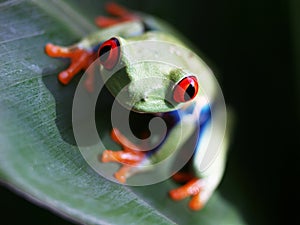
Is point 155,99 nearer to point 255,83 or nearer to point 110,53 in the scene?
point 110,53

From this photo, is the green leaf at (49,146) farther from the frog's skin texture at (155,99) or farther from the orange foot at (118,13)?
the orange foot at (118,13)

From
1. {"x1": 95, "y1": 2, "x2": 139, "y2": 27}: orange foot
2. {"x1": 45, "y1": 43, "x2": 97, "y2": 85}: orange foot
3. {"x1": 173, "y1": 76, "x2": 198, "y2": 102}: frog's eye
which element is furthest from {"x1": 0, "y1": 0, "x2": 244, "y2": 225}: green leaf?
{"x1": 95, "y1": 2, "x2": 139, "y2": 27}: orange foot

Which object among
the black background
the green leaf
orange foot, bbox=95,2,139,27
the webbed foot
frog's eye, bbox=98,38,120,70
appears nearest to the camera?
the green leaf

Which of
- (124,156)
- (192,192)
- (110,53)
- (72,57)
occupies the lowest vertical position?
(192,192)

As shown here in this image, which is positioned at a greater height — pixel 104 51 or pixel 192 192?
pixel 104 51

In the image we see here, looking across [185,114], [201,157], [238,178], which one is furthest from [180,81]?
[238,178]

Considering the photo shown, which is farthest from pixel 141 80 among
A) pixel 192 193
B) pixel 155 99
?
pixel 192 193

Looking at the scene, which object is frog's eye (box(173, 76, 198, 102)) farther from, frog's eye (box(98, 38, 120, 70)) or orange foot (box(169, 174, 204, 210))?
orange foot (box(169, 174, 204, 210))

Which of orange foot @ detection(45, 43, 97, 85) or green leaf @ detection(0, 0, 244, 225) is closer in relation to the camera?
green leaf @ detection(0, 0, 244, 225)

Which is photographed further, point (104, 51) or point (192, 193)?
point (192, 193)

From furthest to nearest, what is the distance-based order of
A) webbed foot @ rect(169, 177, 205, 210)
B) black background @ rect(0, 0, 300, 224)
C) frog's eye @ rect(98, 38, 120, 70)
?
black background @ rect(0, 0, 300, 224) < webbed foot @ rect(169, 177, 205, 210) < frog's eye @ rect(98, 38, 120, 70)
